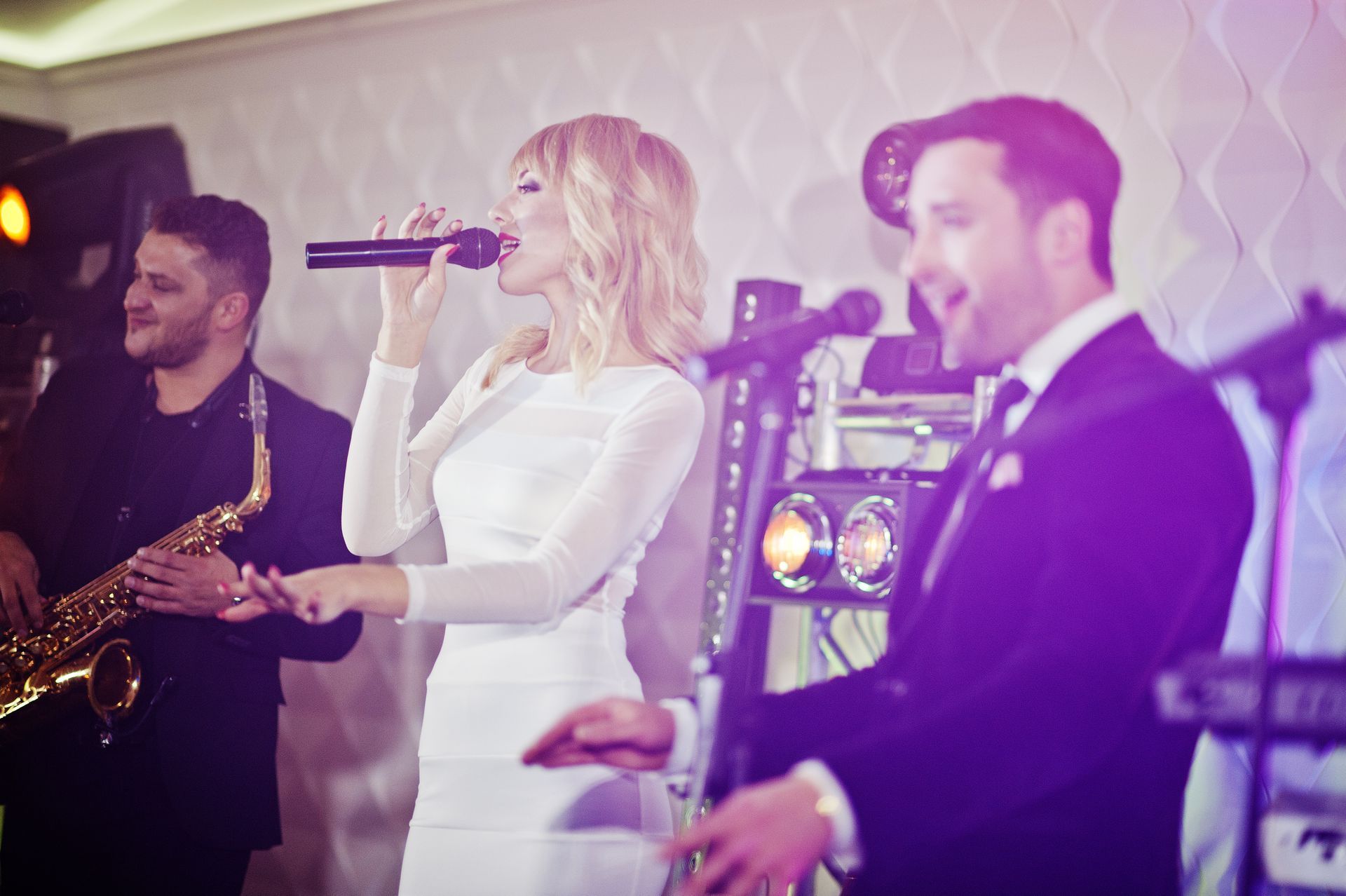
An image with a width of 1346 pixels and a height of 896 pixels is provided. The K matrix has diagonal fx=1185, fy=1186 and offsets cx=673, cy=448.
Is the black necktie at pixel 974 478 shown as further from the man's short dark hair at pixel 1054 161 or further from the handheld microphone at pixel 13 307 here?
the handheld microphone at pixel 13 307

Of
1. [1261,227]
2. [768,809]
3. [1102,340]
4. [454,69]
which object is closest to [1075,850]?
[768,809]

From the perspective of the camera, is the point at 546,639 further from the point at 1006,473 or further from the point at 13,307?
the point at 13,307

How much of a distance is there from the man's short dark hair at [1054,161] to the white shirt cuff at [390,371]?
3.89 ft

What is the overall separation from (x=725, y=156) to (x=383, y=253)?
41.3 inches

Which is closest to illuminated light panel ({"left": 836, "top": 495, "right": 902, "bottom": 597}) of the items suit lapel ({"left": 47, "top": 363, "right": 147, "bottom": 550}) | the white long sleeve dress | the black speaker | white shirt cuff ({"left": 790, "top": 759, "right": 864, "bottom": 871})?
the white long sleeve dress

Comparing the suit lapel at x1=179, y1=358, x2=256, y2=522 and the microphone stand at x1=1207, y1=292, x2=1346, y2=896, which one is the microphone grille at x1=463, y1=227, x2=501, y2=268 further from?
the microphone stand at x1=1207, y1=292, x2=1346, y2=896

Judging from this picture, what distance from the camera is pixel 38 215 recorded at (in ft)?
11.6

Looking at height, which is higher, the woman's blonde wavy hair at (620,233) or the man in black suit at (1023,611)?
the woman's blonde wavy hair at (620,233)

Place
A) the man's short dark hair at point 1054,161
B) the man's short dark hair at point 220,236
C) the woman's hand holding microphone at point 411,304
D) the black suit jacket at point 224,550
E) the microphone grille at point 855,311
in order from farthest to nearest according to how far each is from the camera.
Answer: the man's short dark hair at point 220,236, the black suit jacket at point 224,550, the woman's hand holding microphone at point 411,304, the man's short dark hair at point 1054,161, the microphone grille at point 855,311

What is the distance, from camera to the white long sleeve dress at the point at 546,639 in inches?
75.6

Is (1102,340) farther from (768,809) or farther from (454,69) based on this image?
(454,69)

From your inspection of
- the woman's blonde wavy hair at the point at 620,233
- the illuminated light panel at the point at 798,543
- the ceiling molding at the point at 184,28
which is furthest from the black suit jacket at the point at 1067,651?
the ceiling molding at the point at 184,28

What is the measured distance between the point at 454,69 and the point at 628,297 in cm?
157

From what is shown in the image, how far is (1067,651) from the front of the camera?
1230 mm
